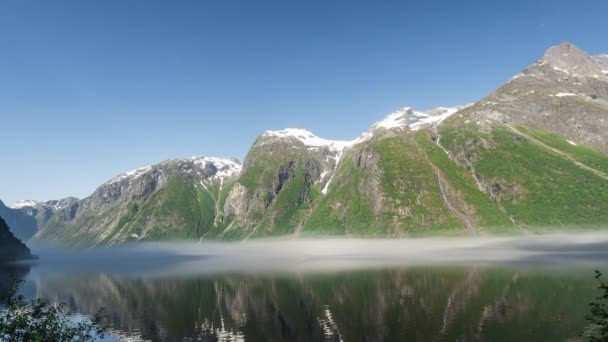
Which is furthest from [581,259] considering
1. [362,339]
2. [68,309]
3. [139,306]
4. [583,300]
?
[68,309]

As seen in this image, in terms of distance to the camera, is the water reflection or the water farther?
the water

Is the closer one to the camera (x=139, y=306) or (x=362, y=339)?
(x=362, y=339)

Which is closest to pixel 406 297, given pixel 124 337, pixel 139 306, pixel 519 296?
pixel 519 296

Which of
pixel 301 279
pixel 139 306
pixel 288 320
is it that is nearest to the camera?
pixel 288 320

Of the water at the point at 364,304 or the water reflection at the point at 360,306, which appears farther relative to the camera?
the water at the point at 364,304

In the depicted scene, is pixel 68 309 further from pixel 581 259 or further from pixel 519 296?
pixel 581 259

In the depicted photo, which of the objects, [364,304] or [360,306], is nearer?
[360,306]

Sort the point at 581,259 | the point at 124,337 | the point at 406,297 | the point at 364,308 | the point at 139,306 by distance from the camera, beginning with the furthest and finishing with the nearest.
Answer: the point at 581,259
the point at 139,306
the point at 406,297
the point at 364,308
the point at 124,337
